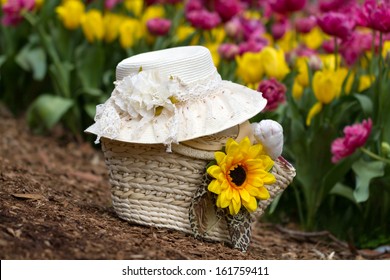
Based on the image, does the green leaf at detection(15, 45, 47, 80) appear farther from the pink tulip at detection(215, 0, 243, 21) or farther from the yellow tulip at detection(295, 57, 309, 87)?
the yellow tulip at detection(295, 57, 309, 87)

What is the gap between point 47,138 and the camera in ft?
16.3

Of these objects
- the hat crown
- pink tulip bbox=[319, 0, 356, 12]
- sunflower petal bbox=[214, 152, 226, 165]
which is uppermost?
the hat crown

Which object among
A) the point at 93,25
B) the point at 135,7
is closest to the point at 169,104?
the point at 93,25

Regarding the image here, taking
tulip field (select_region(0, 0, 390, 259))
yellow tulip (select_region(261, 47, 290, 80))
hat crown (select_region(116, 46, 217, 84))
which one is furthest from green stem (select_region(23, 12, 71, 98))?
hat crown (select_region(116, 46, 217, 84))

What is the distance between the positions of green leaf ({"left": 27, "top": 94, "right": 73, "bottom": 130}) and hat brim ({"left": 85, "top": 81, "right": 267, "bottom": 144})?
6.41ft

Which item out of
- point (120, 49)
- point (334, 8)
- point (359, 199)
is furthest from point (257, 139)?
point (120, 49)

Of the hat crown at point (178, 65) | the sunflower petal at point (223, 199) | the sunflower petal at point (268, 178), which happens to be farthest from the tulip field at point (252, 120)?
the hat crown at point (178, 65)

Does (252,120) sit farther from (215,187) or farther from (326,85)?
(215,187)

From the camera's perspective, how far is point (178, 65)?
276 centimetres

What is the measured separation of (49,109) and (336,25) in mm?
1896

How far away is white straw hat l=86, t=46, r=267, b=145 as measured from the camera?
2.69 meters

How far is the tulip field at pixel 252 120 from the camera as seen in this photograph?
3070 mm

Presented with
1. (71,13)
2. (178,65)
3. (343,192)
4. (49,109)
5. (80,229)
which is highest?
(178,65)

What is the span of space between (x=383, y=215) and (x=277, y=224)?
51 centimetres
